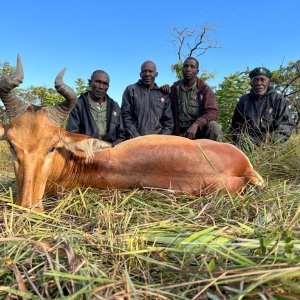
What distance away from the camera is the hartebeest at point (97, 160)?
12.7 ft

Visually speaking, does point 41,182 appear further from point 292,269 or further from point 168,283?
point 292,269

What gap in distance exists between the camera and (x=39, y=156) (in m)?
3.88

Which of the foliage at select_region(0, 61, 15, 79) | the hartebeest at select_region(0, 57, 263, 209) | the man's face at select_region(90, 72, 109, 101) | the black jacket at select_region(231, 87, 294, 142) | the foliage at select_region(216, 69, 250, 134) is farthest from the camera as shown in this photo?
the foliage at select_region(0, 61, 15, 79)

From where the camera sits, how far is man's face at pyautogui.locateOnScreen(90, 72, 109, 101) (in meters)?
7.22

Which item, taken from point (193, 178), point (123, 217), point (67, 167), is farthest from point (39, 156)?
point (193, 178)

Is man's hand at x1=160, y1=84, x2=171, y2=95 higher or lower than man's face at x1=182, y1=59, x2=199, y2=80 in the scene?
lower

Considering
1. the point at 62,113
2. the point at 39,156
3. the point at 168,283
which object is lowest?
the point at 168,283

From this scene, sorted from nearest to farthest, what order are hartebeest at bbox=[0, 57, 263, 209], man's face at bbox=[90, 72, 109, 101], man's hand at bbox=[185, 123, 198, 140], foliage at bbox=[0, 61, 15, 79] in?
hartebeest at bbox=[0, 57, 263, 209], man's face at bbox=[90, 72, 109, 101], man's hand at bbox=[185, 123, 198, 140], foliage at bbox=[0, 61, 15, 79]

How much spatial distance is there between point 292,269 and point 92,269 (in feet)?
3.36

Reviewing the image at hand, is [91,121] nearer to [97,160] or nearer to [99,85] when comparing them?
[99,85]

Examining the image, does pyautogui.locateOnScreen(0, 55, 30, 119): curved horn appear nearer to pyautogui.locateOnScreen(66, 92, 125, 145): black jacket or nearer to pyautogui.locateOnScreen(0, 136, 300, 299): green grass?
pyautogui.locateOnScreen(0, 136, 300, 299): green grass

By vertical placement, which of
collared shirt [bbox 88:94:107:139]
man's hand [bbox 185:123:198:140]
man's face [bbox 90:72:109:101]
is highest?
man's face [bbox 90:72:109:101]

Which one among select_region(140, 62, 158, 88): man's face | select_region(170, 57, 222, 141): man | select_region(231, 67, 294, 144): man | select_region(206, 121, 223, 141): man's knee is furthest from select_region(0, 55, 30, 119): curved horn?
select_region(231, 67, 294, 144): man

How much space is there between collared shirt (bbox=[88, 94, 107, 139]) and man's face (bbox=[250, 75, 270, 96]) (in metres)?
3.37
